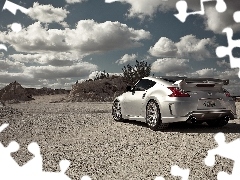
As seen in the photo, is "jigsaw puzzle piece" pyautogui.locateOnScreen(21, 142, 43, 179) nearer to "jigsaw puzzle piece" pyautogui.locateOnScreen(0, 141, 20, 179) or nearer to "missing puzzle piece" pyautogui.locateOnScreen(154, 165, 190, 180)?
"jigsaw puzzle piece" pyautogui.locateOnScreen(0, 141, 20, 179)

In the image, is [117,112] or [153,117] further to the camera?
[117,112]

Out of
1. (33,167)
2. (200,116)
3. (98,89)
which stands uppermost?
(98,89)

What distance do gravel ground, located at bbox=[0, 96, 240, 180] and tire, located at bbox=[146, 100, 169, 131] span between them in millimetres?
165

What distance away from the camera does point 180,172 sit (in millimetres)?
4707

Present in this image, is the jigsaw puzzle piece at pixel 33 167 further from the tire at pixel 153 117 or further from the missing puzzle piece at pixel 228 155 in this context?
the tire at pixel 153 117

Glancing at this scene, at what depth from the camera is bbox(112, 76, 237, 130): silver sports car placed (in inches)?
304

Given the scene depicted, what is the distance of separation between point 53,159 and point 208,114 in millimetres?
3804

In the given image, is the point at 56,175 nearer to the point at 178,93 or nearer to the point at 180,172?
the point at 180,172

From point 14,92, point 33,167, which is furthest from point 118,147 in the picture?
point 14,92

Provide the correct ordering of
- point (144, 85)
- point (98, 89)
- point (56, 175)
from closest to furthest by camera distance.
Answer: point (56, 175) < point (144, 85) < point (98, 89)

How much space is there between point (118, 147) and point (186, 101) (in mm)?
2137

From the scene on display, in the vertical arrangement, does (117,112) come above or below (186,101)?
below

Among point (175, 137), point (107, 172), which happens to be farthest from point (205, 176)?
point (175, 137)

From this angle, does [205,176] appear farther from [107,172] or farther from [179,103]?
[179,103]
